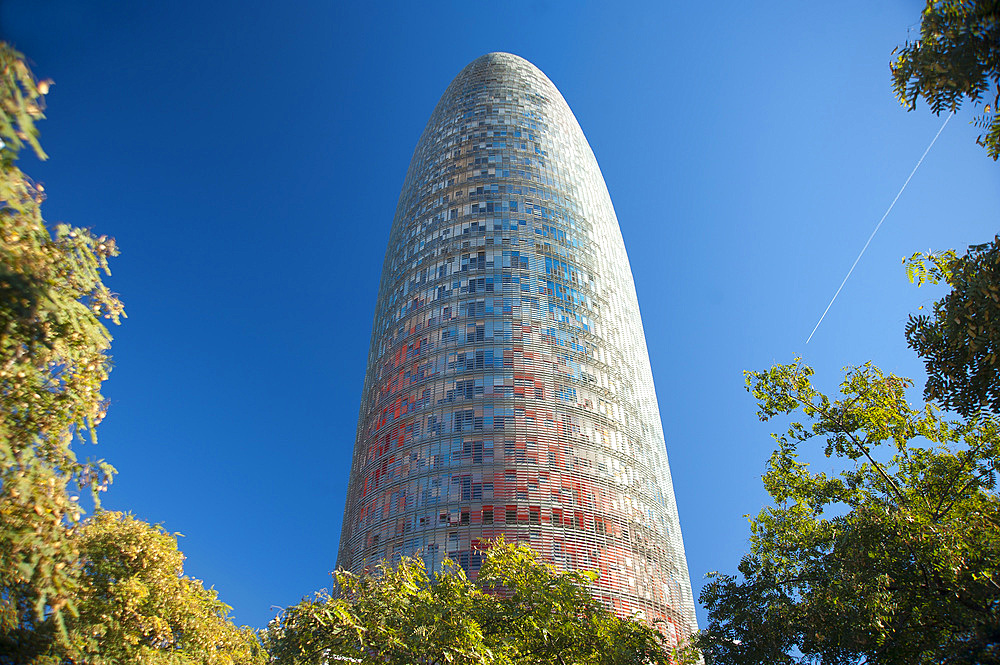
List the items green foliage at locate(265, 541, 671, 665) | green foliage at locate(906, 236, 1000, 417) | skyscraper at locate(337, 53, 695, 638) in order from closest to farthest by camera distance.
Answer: green foliage at locate(906, 236, 1000, 417), green foliage at locate(265, 541, 671, 665), skyscraper at locate(337, 53, 695, 638)

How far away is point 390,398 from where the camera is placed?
71125mm

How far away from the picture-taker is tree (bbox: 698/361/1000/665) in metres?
17.9

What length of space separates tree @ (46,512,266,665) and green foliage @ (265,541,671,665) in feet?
20.0

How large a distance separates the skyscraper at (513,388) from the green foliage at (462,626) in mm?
34296

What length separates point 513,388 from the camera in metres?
65.2

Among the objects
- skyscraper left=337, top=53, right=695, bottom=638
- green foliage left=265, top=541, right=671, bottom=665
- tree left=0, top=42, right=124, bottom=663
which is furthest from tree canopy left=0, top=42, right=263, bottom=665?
skyscraper left=337, top=53, right=695, bottom=638

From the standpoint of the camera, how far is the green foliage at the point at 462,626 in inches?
692

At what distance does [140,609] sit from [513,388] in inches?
1751

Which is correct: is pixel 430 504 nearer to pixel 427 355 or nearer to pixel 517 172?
pixel 427 355

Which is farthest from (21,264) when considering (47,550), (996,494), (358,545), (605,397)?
(605,397)

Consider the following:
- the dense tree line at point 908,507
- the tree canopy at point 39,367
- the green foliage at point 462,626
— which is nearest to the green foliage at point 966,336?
the dense tree line at point 908,507

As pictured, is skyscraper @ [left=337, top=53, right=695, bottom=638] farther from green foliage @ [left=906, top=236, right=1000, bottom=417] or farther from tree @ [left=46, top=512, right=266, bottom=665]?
green foliage @ [left=906, top=236, right=1000, bottom=417]

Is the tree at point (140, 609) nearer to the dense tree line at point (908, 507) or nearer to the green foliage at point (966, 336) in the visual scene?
the dense tree line at point (908, 507)

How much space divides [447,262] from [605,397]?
25.2m
